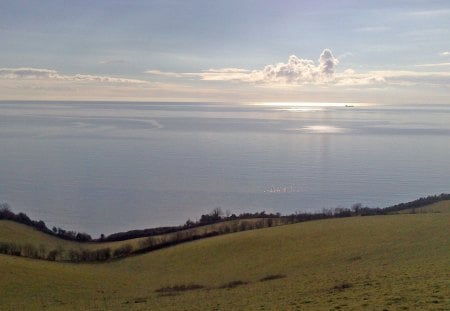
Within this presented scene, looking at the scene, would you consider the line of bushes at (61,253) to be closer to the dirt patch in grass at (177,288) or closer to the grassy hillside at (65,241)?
the grassy hillside at (65,241)

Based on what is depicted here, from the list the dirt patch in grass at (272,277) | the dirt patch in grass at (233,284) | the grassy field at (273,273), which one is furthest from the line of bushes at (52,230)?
the dirt patch in grass at (272,277)

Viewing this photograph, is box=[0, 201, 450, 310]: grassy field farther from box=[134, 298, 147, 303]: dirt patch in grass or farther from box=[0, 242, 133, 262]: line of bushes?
box=[0, 242, 133, 262]: line of bushes

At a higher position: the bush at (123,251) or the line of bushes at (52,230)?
the line of bushes at (52,230)

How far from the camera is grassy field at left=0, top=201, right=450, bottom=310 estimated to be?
15531 millimetres

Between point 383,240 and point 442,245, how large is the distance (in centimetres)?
507

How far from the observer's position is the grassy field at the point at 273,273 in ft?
51.0

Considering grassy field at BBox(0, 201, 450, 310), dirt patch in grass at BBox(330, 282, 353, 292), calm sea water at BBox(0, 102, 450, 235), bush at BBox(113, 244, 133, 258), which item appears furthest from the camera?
calm sea water at BBox(0, 102, 450, 235)

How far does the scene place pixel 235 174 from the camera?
7000cm

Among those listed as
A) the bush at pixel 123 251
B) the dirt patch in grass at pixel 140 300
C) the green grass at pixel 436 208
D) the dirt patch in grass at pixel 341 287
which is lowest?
the bush at pixel 123 251

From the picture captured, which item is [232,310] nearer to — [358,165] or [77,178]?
[77,178]

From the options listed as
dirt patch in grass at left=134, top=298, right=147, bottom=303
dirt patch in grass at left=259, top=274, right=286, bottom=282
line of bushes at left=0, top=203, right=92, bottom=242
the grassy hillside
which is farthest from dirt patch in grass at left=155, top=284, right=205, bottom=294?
line of bushes at left=0, top=203, right=92, bottom=242

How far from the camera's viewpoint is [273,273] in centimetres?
2448

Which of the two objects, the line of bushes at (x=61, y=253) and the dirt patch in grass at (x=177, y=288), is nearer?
the dirt patch in grass at (x=177, y=288)

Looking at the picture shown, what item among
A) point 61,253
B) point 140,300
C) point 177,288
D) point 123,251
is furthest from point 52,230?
point 140,300
